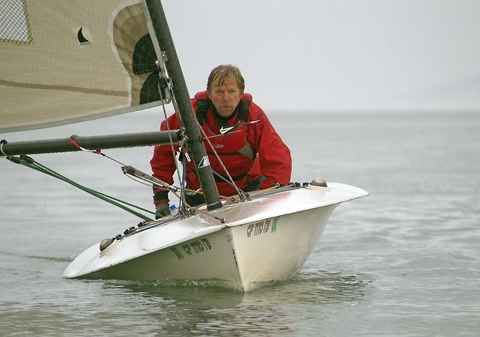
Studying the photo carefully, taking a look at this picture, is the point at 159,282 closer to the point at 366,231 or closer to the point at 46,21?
the point at 46,21

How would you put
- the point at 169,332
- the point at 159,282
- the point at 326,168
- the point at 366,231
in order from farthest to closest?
1. the point at 326,168
2. the point at 366,231
3. the point at 159,282
4. the point at 169,332

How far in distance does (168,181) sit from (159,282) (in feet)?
2.72

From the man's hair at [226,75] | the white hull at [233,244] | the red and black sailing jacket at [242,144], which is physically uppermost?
the man's hair at [226,75]

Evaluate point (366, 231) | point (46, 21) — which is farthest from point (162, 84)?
point (366, 231)

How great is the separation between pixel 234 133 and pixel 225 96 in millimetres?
305

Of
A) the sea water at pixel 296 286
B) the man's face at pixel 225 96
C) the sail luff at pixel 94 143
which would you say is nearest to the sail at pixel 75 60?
the sail luff at pixel 94 143

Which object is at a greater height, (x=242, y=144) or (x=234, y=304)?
(x=242, y=144)

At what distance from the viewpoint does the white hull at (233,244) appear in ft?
13.5

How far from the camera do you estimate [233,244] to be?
4062mm

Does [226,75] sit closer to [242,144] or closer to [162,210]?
[242,144]

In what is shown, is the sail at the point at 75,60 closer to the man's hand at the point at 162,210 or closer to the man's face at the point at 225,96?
the man's face at the point at 225,96

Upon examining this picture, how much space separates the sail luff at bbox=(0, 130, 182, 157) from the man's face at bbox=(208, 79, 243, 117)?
57 centimetres

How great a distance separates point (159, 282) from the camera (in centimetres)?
475

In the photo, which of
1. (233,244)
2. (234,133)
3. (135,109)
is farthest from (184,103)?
(233,244)
